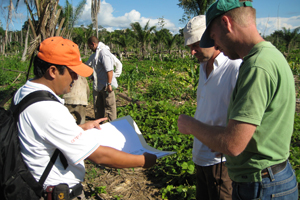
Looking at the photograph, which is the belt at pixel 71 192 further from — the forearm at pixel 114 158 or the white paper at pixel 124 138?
the white paper at pixel 124 138

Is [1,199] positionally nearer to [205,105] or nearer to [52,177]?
[52,177]

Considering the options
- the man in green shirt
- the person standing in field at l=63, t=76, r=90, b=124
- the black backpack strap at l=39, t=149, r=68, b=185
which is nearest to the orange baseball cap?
the black backpack strap at l=39, t=149, r=68, b=185

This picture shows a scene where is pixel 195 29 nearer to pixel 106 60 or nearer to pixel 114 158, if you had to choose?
pixel 114 158

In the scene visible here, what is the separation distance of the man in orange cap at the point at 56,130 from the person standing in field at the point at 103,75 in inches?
126

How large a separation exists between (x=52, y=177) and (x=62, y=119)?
38cm

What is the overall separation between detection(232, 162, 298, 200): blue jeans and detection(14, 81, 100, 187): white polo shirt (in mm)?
908

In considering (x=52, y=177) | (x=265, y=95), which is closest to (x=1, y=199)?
(x=52, y=177)

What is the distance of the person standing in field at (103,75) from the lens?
15.7ft

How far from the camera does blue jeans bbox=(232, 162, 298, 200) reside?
1210 millimetres

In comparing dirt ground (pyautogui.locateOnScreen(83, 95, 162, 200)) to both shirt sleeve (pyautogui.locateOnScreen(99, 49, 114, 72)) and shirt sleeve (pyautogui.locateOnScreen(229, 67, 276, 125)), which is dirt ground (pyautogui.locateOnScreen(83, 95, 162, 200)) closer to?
shirt sleeve (pyautogui.locateOnScreen(99, 49, 114, 72))

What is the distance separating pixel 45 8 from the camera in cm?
487

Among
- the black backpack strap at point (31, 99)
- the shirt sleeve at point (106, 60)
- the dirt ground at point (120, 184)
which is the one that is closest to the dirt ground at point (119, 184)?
the dirt ground at point (120, 184)

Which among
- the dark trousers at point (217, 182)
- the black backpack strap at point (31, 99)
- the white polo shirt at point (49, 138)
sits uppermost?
the black backpack strap at point (31, 99)

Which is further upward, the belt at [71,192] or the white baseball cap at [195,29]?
the white baseball cap at [195,29]
